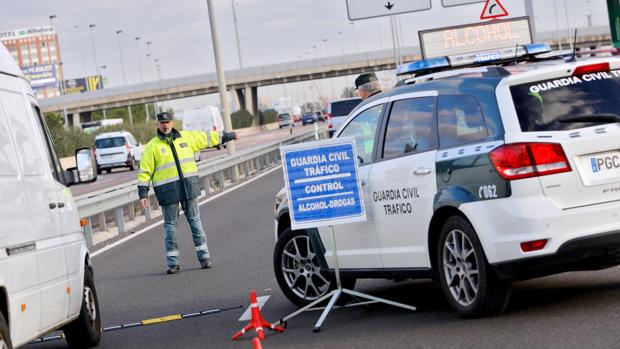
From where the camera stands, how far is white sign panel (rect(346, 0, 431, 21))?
30266 mm

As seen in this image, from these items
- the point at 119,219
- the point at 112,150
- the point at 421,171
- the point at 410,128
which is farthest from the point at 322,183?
the point at 112,150

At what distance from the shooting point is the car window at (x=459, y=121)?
350 inches

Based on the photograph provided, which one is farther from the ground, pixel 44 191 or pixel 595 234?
pixel 44 191

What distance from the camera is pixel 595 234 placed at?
8.38 metres

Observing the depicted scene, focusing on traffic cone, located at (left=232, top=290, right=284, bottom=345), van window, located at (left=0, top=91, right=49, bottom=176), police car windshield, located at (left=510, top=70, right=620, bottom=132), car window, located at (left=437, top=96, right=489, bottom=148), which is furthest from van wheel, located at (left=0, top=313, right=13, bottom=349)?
police car windshield, located at (left=510, top=70, right=620, bottom=132)

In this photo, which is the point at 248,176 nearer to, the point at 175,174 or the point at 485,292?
the point at 175,174

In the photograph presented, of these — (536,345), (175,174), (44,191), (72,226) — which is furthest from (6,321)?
(175,174)

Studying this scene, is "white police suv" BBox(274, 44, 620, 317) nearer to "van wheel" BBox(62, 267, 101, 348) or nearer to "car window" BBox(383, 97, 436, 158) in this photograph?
"car window" BBox(383, 97, 436, 158)

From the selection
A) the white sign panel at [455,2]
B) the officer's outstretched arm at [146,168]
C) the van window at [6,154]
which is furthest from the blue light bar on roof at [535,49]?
the white sign panel at [455,2]

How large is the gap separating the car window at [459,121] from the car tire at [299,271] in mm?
2023

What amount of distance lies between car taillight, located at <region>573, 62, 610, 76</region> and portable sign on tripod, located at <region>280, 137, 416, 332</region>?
6.36 feet

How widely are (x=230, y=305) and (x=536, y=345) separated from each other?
14.1 feet

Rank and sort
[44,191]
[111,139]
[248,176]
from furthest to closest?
[111,139], [248,176], [44,191]

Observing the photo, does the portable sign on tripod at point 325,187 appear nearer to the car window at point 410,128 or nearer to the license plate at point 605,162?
the car window at point 410,128
